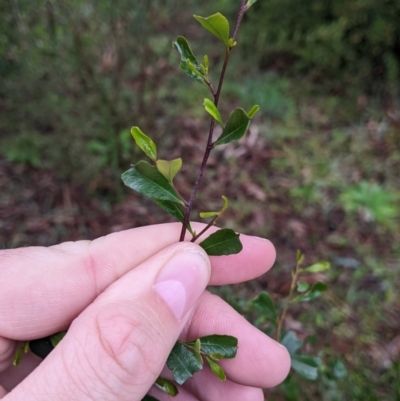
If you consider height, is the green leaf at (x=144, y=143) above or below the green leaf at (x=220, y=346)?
above

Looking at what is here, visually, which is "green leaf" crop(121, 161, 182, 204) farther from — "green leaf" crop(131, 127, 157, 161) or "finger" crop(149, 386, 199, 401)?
"finger" crop(149, 386, 199, 401)

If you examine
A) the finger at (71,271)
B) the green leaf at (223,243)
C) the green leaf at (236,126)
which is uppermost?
the green leaf at (236,126)

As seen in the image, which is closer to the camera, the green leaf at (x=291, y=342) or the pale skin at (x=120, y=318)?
the pale skin at (x=120, y=318)

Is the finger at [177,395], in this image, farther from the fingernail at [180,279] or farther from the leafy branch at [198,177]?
the fingernail at [180,279]

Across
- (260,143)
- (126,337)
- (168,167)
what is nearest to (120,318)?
(126,337)

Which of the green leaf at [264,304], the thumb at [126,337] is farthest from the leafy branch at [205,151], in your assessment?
the green leaf at [264,304]
